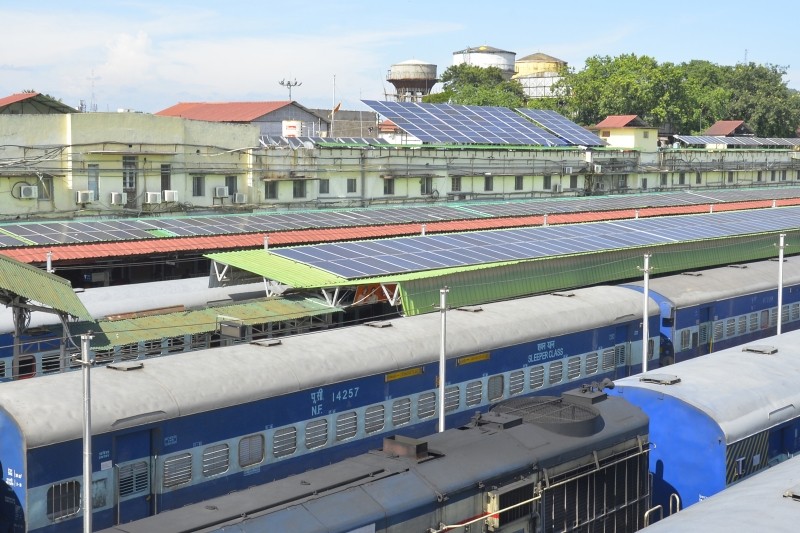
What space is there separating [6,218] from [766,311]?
28.4 metres

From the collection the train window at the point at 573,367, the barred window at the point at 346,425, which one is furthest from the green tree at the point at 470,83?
the barred window at the point at 346,425

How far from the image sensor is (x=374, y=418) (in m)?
19.4

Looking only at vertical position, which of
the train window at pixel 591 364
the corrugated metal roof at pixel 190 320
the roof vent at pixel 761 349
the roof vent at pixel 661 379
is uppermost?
the corrugated metal roof at pixel 190 320

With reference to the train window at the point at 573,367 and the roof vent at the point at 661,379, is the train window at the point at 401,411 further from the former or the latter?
the train window at the point at 573,367

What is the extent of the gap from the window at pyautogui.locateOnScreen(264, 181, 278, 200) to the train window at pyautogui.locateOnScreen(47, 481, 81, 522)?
117 ft

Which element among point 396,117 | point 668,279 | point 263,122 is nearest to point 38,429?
point 668,279

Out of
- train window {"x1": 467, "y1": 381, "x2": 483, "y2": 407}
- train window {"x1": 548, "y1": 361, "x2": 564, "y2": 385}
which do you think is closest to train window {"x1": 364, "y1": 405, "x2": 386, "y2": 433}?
train window {"x1": 467, "y1": 381, "x2": 483, "y2": 407}

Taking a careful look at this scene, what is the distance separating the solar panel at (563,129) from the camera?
6950 cm

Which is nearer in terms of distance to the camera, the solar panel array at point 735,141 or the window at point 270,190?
the window at point 270,190

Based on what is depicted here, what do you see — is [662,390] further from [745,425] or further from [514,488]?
[514,488]

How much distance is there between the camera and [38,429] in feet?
46.2

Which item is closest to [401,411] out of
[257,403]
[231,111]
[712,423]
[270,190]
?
[257,403]

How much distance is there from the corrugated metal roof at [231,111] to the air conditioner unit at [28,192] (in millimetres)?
36770

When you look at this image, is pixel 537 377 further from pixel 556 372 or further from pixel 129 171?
pixel 129 171
